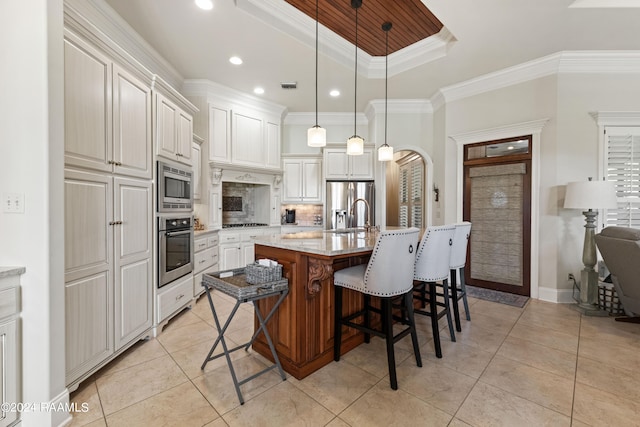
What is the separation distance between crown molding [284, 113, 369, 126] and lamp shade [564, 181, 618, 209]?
141 inches

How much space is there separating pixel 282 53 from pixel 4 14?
2490 millimetres

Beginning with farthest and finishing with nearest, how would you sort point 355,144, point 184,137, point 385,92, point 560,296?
point 385,92, point 560,296, point 184,137, point 355,144

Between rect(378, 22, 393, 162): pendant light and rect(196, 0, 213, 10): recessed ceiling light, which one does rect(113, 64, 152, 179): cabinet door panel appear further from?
rect(378, 22, 393, 162): pendant light

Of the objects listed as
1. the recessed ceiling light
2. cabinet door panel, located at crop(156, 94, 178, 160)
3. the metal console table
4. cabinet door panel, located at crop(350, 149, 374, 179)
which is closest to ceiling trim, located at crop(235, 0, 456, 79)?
the recessed ceiling light

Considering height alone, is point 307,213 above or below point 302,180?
below

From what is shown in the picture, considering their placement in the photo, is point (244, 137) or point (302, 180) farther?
point (302, 180)

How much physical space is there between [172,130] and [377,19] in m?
2.51

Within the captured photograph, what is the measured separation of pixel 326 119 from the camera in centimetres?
575

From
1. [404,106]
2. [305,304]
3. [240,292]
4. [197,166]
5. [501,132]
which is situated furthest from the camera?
[404,106]

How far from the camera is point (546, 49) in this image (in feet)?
11.1

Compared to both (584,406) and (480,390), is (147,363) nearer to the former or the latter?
(480,390)

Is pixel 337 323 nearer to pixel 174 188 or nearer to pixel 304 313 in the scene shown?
pixel 304 313

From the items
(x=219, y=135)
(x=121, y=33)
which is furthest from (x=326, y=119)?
(x=121, y=33)

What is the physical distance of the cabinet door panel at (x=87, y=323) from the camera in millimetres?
1753
